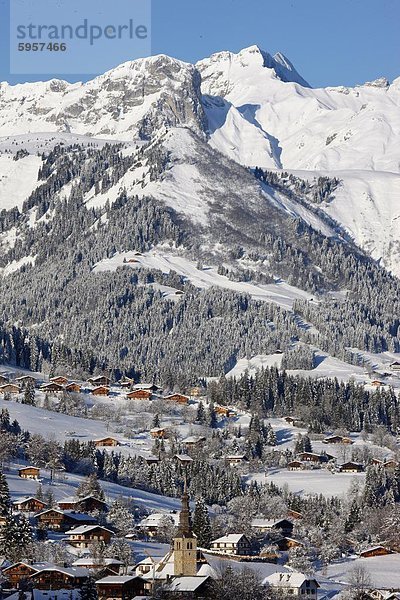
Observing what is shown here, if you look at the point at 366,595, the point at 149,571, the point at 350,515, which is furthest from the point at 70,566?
the point at 350,515

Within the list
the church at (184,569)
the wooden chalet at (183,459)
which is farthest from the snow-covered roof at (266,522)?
the church at (184,569)

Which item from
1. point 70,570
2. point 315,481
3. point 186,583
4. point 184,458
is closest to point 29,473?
point 184,458

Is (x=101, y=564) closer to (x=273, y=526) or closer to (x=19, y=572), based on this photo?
(x=19, y=572)

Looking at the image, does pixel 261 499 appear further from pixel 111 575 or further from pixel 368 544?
pixel 111 575

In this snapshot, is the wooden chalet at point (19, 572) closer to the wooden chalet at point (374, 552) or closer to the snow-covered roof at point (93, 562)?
the snow-covered roof at point (93, 562)

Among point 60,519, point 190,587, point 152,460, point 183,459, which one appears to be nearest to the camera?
point 190,587
